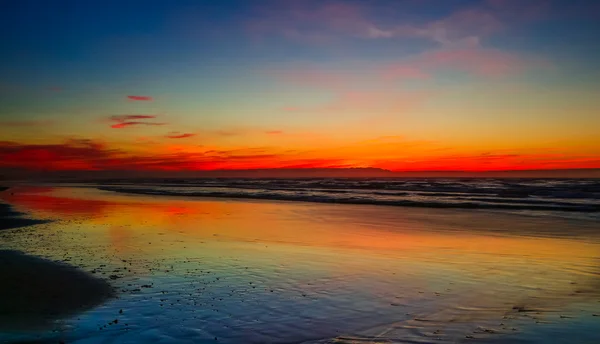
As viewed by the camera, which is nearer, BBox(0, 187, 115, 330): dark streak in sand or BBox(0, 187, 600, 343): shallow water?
A: BBox(0, 187, 600, 343): shallow water

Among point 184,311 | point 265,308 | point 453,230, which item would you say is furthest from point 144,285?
point 453,230

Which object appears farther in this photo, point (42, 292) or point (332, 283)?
point (332, 283)

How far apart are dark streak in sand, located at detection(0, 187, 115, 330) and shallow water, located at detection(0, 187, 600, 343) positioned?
42 centimetres

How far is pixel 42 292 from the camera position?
9641 millimetres

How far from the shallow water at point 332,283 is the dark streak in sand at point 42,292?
16.5 inches

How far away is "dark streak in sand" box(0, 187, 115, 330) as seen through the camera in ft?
26.3

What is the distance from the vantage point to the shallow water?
24.0ft

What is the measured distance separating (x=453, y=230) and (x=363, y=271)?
9.84 meters

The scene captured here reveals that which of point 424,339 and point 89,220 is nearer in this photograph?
point 424,339

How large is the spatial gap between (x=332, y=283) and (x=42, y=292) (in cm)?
639

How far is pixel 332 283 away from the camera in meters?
10.5

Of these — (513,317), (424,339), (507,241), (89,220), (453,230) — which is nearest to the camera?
(424,339)

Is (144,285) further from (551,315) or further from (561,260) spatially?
(561,260)

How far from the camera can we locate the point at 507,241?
16.7 metres
